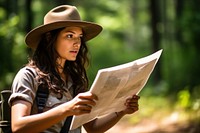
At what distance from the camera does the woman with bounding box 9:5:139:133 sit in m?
3.00

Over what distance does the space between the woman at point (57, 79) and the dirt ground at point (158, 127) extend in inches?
177

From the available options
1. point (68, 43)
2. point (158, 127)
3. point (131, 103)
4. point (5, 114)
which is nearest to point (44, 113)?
point (5, 114)

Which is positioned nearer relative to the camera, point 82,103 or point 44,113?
point 82,103

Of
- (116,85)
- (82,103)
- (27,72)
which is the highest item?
(27,72)

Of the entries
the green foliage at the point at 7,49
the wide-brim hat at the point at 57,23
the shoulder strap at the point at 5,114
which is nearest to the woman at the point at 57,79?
the wide-brim hat at the point at 57,23

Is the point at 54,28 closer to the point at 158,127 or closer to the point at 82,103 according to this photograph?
the point at 82,103

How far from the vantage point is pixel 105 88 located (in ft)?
9.91

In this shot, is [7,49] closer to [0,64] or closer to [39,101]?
[0,64]

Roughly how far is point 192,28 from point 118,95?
7449 mm

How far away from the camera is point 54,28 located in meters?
3.39

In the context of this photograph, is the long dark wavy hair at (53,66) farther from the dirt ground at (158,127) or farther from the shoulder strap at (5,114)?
the dirt ground at (158,127)

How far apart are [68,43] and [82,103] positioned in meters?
0.60

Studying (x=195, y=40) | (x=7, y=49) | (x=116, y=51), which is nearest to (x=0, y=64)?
(x=7, y=49)

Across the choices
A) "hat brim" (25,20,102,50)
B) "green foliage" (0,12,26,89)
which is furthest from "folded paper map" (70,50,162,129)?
"green foliage" (0,12,26,89)
